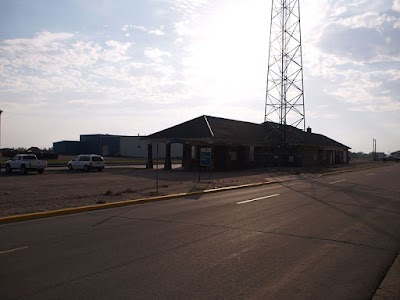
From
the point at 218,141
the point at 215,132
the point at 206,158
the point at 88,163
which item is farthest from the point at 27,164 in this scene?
the point at 206,158

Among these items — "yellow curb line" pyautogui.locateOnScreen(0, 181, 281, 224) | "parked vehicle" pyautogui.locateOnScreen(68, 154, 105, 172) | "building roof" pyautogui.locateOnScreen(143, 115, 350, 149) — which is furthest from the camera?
"building roof" pyautogui.locateOnScreen(143, 115, 350, 149)

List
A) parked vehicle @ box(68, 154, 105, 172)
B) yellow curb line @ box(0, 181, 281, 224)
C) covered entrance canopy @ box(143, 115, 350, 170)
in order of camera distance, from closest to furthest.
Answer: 1. yellow curb line @ box(0, 181, 281, 224)
2. parked vehicle @ box(68, 154, 105, 172)
3. covered entrance canopy @ box(143, 115, 350, 170)

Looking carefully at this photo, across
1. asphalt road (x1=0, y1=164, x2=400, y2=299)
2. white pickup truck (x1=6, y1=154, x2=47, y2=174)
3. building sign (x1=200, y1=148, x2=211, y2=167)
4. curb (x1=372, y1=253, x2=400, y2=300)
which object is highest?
building sign (x1=200, y1=148, x2=211, y2=167)

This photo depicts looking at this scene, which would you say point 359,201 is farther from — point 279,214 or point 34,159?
point 34,159

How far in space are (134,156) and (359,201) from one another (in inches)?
3211

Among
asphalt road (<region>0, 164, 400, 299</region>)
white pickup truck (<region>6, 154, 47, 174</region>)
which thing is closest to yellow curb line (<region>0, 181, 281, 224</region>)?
asphalt road (<region>0, 164, 400, 299</region>)

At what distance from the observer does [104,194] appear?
1788 cm

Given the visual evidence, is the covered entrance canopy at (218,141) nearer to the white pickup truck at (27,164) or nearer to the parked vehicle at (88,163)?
the parked vehicle at (88,163)

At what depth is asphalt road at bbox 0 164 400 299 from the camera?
5.84m

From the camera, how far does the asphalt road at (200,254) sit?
584 centimetres

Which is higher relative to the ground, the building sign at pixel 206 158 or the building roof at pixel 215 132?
the building roof at pixel 215 132

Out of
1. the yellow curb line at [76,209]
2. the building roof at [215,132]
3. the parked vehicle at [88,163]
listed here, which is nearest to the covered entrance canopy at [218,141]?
the building roof at [215,132]

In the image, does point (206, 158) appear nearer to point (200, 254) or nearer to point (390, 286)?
point (200, 254)

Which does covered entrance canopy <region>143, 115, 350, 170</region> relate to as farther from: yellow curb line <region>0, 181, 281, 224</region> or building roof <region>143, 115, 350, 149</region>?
yellow curb line <region>0, 181, 281, 224</region>
